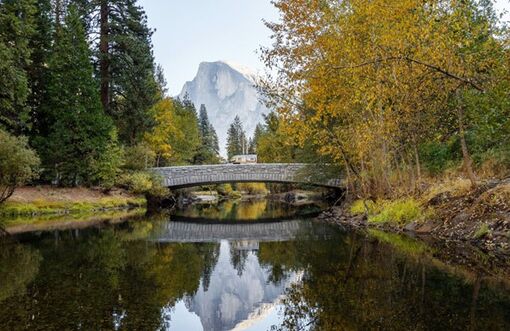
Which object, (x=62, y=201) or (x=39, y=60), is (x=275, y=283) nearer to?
(x=62, y=201)

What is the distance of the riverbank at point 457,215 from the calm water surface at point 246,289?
1.40 metres

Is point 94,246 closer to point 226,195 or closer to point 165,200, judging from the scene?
point 165,200

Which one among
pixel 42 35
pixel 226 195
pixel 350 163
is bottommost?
pixel 226 195

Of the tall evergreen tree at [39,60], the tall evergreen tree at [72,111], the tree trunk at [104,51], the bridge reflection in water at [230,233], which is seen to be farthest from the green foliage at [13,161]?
the tree trunk at [104,51]

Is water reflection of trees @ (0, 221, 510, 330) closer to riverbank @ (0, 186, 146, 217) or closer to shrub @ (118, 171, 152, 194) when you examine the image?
riverbank @ (0, 186, 146, 217)

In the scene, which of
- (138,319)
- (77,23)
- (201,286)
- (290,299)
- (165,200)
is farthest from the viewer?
(165,200)

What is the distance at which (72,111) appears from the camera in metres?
27.9

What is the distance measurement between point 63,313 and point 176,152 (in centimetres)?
5294

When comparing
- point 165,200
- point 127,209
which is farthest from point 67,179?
point 165,200

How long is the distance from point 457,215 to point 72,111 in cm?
2350

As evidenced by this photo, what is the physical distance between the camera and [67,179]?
28.5m

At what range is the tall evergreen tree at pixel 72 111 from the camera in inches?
1089

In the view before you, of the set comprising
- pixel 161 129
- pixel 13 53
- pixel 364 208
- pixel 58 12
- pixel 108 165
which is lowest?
pixel 364 208

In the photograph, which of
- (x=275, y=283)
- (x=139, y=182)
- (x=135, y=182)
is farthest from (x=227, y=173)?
(x=275, y=283)
